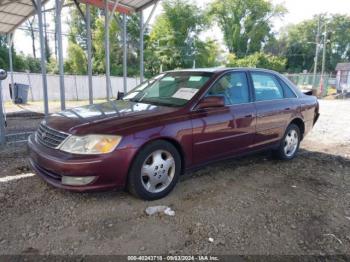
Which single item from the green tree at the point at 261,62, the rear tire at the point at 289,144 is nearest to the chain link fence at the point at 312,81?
the green tree at the point at 261,62

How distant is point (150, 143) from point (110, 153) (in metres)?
0.47

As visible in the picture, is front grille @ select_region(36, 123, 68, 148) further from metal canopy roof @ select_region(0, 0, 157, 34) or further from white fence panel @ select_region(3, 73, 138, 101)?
white fence panel @ select_region(3, 73, 138, 101)

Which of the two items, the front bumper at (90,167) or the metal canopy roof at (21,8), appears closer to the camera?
the front bumper at (90,167)

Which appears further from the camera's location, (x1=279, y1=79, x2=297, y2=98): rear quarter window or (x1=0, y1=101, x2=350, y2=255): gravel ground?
(x1=279, y1=79, x2=297, y2=98): rear quarter window

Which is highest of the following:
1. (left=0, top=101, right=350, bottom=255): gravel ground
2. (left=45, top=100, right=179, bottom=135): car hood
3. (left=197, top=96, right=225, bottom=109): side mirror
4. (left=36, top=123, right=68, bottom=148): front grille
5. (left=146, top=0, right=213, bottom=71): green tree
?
(left=146, top=0, right=213, bottom=71): green tree

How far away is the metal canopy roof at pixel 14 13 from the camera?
9659mm

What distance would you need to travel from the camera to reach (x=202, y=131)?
378 centimetres

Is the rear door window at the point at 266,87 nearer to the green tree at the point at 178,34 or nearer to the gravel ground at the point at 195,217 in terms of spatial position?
the gravel ground at the point at 195,217

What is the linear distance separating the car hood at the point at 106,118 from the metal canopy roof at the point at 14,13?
700 centimetres

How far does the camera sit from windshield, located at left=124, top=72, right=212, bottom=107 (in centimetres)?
395

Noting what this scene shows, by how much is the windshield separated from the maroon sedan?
1 centimetres

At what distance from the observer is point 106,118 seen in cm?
340

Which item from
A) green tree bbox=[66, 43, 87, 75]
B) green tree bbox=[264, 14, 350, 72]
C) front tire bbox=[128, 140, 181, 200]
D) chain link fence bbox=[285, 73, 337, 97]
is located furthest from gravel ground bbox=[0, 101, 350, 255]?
green tree bbox=[264, 14, 350, 72]

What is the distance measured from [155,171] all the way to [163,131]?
47 cm
